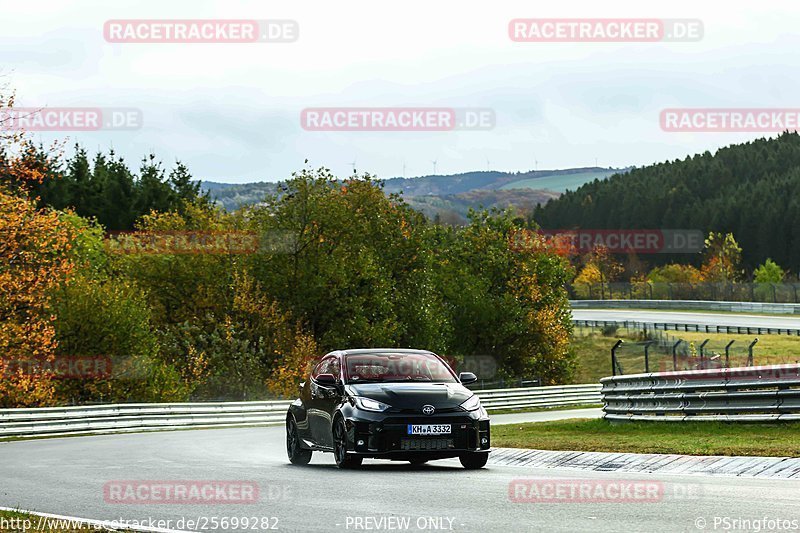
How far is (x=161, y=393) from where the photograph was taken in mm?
47000

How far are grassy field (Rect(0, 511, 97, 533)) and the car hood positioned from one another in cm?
561

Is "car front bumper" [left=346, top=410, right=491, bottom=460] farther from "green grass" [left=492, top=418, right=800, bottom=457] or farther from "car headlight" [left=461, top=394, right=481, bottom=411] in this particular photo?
"green grass" [left=492, top=418, right=800, bottom=457]

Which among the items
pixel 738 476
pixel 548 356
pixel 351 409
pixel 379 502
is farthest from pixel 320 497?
pixel 548 356

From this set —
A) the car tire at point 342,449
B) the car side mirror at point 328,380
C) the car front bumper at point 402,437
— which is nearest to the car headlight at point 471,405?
the car front bumper at point 402,437

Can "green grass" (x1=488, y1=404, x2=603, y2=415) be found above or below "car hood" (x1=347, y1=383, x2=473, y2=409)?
below

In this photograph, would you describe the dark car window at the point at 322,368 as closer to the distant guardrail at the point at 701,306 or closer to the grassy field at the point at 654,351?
the grassy field at the point at 654,351

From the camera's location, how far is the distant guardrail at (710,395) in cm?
1802

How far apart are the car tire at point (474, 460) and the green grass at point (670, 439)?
2.25m

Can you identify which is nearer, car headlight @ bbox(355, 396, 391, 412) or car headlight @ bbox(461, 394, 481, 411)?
car headlight @ bbox(355, 396, 391, 412)

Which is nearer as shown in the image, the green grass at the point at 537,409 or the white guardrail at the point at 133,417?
the white guardrail at the point at 133,417

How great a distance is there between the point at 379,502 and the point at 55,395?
3761cm

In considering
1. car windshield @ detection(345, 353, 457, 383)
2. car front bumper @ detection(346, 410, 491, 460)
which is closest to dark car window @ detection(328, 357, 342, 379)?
car windshield @ detection(345, 353, 457, 383)

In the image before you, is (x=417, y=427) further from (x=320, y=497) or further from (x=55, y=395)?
(x=55, y=395)

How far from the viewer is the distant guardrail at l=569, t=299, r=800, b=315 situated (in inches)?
3565
